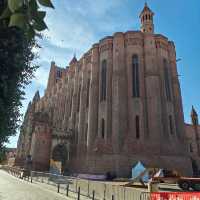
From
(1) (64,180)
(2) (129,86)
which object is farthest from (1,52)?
(2) (129,86)

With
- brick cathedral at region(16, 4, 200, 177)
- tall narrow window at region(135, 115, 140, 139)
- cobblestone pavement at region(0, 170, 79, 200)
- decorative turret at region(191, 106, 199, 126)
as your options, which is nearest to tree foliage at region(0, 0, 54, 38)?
cobblestone pavement at region(0, 170, 79, 200)

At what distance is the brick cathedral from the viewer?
3241cm

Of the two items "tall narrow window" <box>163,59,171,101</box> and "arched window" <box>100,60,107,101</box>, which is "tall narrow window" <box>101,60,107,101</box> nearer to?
"arched window" <box>100,60,107,101</box>

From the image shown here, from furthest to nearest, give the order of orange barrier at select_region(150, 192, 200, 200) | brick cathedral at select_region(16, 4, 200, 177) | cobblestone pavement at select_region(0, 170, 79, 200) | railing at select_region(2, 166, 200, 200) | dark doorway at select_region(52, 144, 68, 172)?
dark doorway at select_region(52, 144, 68, 172) → brick cathedral at select_region(16, 4, 200, 177) → cobblestone pavement at select_region(0, 170, 79, 200) → railing at select_region(2, 166, 200, 200) → orange barrier at select_region(150, 192, 200, 200)

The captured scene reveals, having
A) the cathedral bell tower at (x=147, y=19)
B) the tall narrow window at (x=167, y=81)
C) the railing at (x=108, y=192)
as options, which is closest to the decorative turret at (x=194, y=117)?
the tall narrow window at (x=167, y=81)

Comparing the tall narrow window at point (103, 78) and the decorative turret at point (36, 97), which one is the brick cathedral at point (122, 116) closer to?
the tall narrow window at point (103, 78)

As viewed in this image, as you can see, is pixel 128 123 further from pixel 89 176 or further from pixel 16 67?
pixel 16 67

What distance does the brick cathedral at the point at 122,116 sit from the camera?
32.4m

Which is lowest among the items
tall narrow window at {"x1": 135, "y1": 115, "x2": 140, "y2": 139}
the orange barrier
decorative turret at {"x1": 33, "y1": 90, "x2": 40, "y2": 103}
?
the orange barrier

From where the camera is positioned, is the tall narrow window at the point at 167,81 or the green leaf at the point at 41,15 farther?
the tall narrow window at the point at 167,81

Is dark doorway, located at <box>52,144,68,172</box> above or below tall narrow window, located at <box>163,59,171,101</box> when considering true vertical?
below

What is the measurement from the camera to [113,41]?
132 feet

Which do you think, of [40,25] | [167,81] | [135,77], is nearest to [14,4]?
[40,25]

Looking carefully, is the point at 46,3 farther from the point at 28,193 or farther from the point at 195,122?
the point at 195,122
